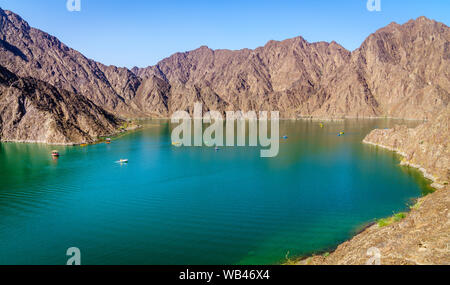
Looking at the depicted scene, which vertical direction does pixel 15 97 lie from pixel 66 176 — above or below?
above

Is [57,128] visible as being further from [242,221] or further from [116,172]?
[242,221]

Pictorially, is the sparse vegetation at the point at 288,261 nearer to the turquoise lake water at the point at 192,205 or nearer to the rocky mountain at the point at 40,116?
the turquoise lake water at the point at 192,205

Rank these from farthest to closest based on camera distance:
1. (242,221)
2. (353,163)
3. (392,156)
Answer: (392,156), (353,163), (242,221)

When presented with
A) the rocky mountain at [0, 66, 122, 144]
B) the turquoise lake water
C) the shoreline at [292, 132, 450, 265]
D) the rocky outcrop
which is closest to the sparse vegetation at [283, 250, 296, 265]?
the shoreline at [292, 132, 450, 265]

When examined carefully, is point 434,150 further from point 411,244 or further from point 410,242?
point 411,244

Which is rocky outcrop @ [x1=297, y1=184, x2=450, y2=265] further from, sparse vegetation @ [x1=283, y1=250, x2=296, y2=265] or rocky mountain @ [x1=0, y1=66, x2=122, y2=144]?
rocky mountain @ [x1=0, y1=66, x2=122, y2=144]

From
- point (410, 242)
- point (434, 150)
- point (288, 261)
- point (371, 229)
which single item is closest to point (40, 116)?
point (288, 261)
